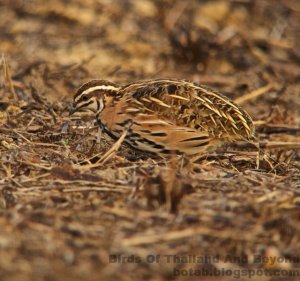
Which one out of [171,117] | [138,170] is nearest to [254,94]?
[171,117]

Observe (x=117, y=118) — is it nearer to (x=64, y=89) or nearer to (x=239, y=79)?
(x=64, y=89)

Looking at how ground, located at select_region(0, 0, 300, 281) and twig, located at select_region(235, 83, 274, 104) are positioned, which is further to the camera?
twig, located at select_region(235, 83, 274, 104)

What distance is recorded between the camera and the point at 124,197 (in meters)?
7.15

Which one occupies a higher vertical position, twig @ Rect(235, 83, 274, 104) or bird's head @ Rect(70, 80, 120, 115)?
twig @ Rect(235, 83, 274, 104)

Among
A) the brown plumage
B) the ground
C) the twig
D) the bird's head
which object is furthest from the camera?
the twig

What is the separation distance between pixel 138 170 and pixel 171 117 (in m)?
1.04

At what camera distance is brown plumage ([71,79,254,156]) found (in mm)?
8523

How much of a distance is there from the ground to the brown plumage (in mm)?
260

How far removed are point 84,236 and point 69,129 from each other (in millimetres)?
3497

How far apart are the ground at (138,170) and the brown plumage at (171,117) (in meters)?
0.26

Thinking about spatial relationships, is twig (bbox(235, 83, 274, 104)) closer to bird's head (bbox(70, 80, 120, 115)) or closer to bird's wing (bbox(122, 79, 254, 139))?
bird's wing (bbox(122, 79, 254, 139))

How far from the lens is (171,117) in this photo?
28.1ft

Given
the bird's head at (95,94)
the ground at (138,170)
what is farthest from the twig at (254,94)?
the bird's head at (95,94)

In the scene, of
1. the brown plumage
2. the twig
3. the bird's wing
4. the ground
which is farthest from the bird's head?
the twig
